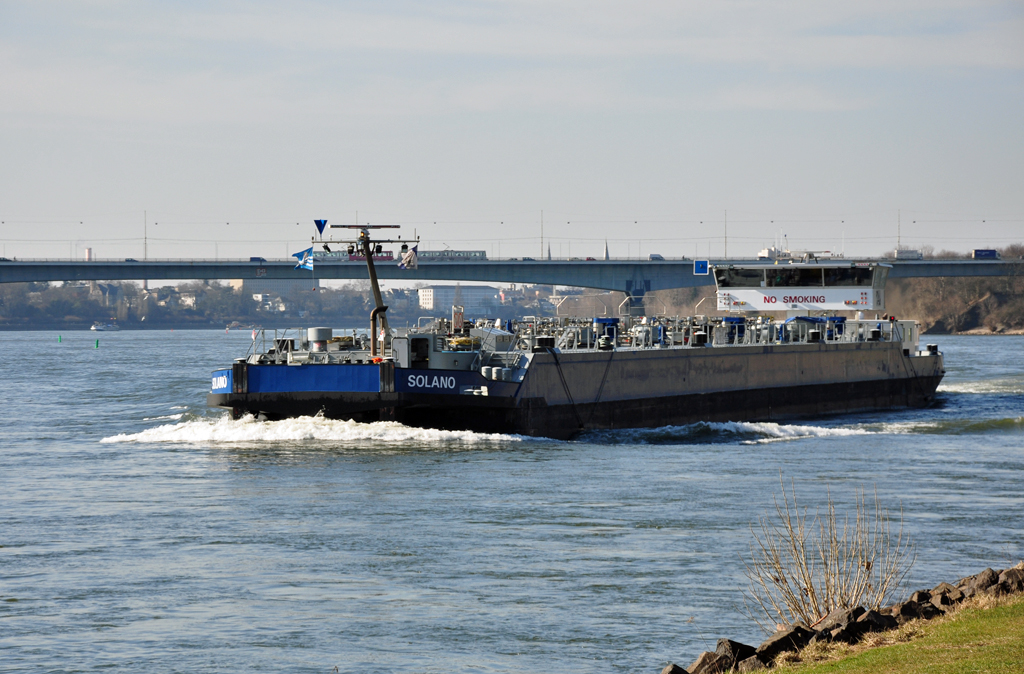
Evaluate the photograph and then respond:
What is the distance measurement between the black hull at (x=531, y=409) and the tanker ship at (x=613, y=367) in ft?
0.14

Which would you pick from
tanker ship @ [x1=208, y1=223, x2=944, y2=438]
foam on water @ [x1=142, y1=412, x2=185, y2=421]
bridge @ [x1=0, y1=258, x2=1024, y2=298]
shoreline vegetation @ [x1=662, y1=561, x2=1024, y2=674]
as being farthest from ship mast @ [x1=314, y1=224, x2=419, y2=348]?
bridge @ [x1=0, y1=258, x2=1024, y2=298]

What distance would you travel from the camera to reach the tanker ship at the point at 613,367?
33.9 m

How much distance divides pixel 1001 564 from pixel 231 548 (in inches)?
458

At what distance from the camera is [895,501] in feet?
77.6

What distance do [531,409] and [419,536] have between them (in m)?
15.8

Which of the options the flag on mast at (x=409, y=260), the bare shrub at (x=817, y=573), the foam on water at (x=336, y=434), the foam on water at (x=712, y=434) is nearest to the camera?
the bare shrub at (x=817, y=573)

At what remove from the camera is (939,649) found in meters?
10.6

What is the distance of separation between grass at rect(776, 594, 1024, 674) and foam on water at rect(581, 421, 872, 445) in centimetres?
2503

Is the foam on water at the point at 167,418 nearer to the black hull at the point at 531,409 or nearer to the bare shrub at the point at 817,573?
the black hull at the point at 531,409

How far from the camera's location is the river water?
1377 cm

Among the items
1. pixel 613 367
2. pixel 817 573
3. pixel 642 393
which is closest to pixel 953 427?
pixel 642 393

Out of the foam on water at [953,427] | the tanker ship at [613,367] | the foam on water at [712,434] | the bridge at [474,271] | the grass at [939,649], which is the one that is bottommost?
the foam on water at [953,427]

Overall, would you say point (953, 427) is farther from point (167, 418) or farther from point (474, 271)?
point (474, 271)

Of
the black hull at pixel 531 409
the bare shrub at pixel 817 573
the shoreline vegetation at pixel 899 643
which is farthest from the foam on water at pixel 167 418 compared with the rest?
the shoreline vegetation at pixel 899 643
